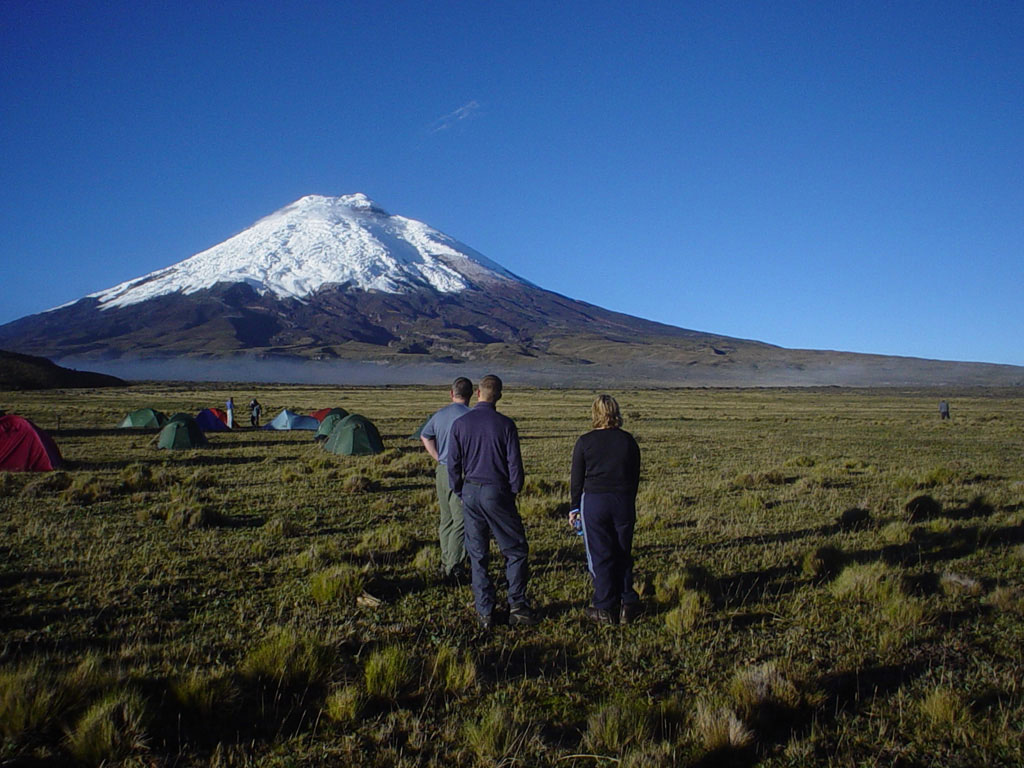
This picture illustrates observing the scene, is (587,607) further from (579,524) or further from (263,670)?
(263,670)

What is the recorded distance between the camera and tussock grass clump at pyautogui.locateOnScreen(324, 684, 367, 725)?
3.40 meters

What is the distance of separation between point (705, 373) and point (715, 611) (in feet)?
531

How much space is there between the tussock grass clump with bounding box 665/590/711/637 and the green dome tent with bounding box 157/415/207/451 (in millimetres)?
17860

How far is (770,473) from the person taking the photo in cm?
1350

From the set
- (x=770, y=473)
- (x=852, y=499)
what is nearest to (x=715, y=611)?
(x=852, y=499)

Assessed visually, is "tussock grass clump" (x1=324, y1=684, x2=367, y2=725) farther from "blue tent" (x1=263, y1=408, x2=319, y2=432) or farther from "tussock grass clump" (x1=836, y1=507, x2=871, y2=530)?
"blue tent" (x1=263, y1=408, x2=319, y2=432)

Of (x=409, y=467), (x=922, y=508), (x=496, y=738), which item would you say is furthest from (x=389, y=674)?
(x=409, y=467)

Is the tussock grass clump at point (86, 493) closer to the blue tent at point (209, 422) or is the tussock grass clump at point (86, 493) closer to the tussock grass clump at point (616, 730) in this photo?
the tussock grass clump at point (616, 730)

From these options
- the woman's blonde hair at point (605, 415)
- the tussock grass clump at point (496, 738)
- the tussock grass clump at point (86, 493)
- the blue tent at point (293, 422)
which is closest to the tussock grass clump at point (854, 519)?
the woman's blonde hair at point (605, 415)

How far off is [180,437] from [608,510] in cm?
1796

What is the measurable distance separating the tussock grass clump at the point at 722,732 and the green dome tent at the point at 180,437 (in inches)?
751

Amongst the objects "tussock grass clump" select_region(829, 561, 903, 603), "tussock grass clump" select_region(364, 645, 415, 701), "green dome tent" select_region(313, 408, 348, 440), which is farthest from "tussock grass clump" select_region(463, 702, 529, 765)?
"green dome tent" select_region(313, 408, 348, 440)

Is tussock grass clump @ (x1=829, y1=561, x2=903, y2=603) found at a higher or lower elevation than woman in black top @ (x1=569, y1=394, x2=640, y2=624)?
lower

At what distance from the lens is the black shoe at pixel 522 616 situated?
4.82 metres
